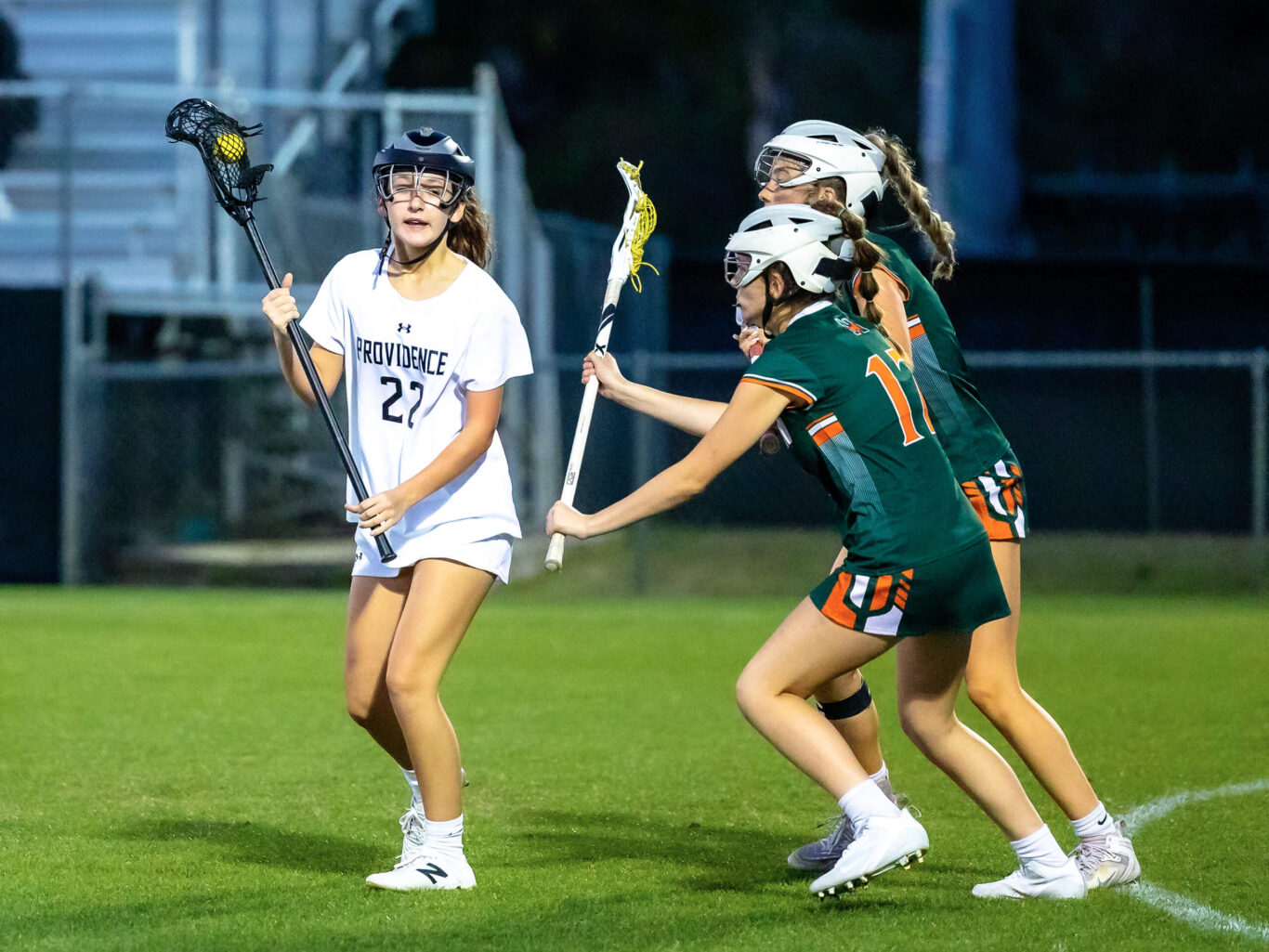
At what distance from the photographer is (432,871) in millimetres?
5250

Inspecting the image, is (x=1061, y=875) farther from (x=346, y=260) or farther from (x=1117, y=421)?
(x=1117, y=421)

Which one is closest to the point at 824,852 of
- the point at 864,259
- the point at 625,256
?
the point at 864,259

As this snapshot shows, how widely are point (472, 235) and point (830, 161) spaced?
3.78 ft

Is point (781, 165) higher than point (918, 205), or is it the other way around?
point (781, 165)

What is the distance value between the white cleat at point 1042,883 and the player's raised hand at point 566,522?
1580mm

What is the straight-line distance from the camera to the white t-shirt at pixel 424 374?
536cm

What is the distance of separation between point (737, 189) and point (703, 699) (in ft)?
96.9

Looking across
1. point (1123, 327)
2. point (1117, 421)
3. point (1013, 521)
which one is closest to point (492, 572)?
point (1013, 521)

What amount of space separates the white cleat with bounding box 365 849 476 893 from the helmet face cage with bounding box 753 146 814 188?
2.20 meters

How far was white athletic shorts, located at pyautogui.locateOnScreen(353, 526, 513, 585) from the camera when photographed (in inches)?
211

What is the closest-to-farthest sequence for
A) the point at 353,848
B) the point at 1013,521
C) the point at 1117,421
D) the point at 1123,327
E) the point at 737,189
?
1. the point at 1013,521
2. the point at 353,848
3. the point at 1117,421
4. the point at 1123,327
5. the point at 737,189

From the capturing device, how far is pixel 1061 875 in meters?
5.08

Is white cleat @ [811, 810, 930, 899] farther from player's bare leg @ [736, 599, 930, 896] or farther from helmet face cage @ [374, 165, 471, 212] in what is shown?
helmet face cage @ [374, 165, 471, 212]

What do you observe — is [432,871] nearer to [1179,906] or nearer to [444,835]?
[444,835]
